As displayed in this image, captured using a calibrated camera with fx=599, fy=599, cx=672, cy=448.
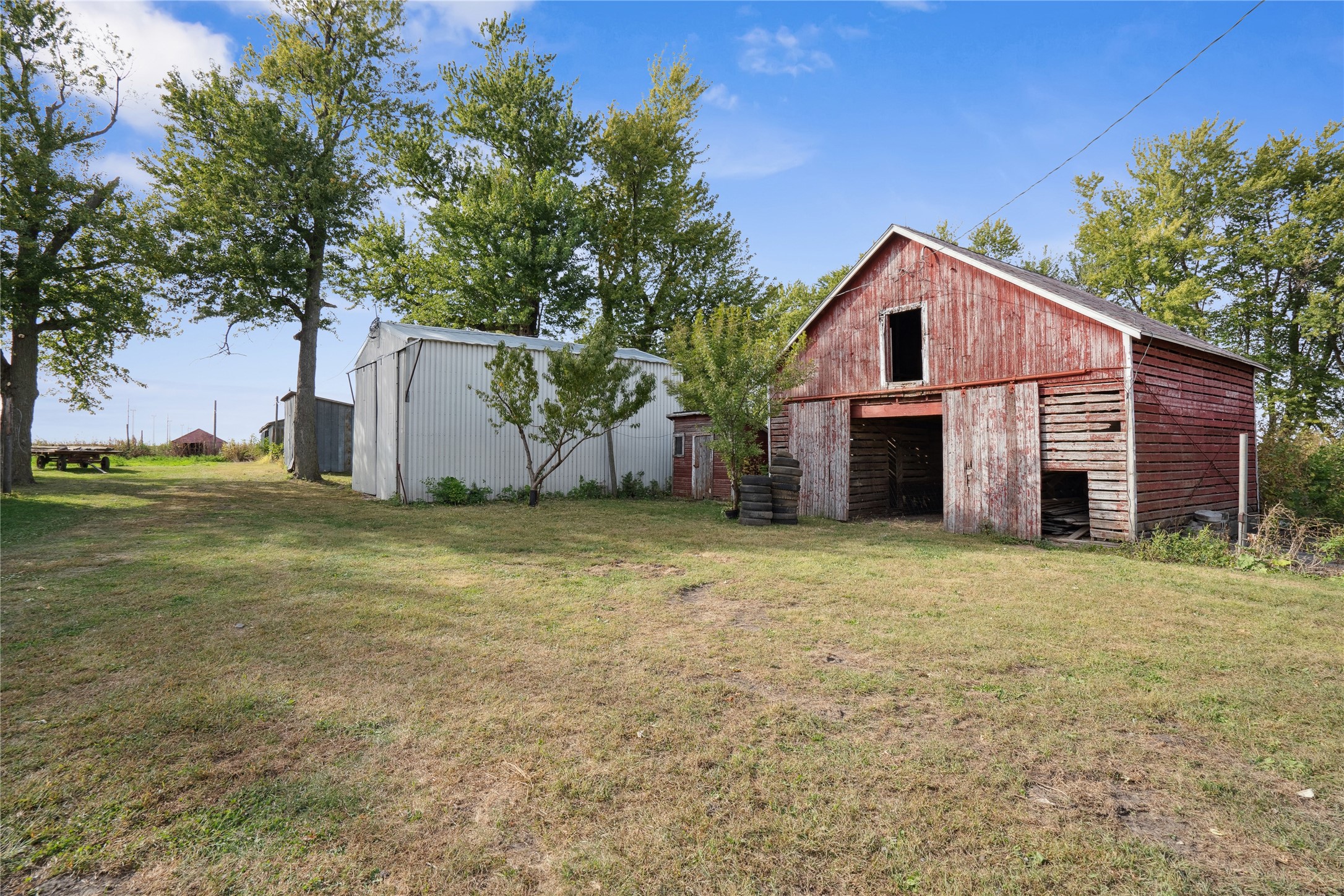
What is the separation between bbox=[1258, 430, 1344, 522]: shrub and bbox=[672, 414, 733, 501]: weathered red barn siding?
12783mm

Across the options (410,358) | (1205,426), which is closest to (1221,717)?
(1205,426)

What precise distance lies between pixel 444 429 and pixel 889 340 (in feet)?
37.8

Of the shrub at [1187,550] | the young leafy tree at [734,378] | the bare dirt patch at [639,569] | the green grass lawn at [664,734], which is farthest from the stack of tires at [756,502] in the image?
the shrub at [1187,550]

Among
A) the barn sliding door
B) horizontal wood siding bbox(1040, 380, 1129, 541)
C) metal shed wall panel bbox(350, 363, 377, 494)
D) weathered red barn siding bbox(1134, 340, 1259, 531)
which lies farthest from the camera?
metal shed wall panel bbox(350, 363, 377, 494)

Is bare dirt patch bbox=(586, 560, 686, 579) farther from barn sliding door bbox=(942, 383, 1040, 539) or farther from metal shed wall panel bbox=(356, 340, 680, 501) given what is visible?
metal shed wall panel bbox=(356, 340, 680, 501)

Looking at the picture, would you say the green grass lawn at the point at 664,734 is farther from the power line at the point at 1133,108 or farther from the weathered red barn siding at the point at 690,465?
the weathered red barn siding at the point at 690,465

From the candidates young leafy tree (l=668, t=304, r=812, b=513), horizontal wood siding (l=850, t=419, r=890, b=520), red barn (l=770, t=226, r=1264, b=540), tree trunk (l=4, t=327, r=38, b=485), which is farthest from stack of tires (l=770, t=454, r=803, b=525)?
tree trunk (l=4, t=327, r=38, b=485)

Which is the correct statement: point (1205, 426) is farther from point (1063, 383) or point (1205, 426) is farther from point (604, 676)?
point (604, 676)

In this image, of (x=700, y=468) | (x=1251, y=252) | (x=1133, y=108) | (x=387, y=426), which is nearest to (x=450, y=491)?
(x=387, y=426)

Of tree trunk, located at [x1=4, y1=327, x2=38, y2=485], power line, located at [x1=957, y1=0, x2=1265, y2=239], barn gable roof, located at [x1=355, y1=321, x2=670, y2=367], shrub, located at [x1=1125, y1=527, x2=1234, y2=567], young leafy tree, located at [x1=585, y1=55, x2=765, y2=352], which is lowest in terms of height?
shrub, located at [x1=1125, y1=527, x2=1234, y2=567]

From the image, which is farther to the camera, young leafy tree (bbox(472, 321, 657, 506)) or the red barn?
young leafy tree (bbox(472, 321, 657, 506))

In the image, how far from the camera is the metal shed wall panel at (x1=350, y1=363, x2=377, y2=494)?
18.0 meters

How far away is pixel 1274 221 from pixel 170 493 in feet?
129

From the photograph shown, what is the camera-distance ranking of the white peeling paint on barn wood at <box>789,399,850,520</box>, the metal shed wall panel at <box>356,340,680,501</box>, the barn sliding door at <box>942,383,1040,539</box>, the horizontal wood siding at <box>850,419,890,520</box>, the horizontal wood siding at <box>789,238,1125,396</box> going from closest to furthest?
the horizontal wood siding at <box>789,238,1125,396</box>
the barn sliding door at <box>942,383,1040,539</box>
the white peeling paint on barn wood at <box>789,399,850,520</box>
the horizontal wood siding at <box>850,419,890,520</box>
the metal shed wall panel at <box>356,340,680,501</box>
